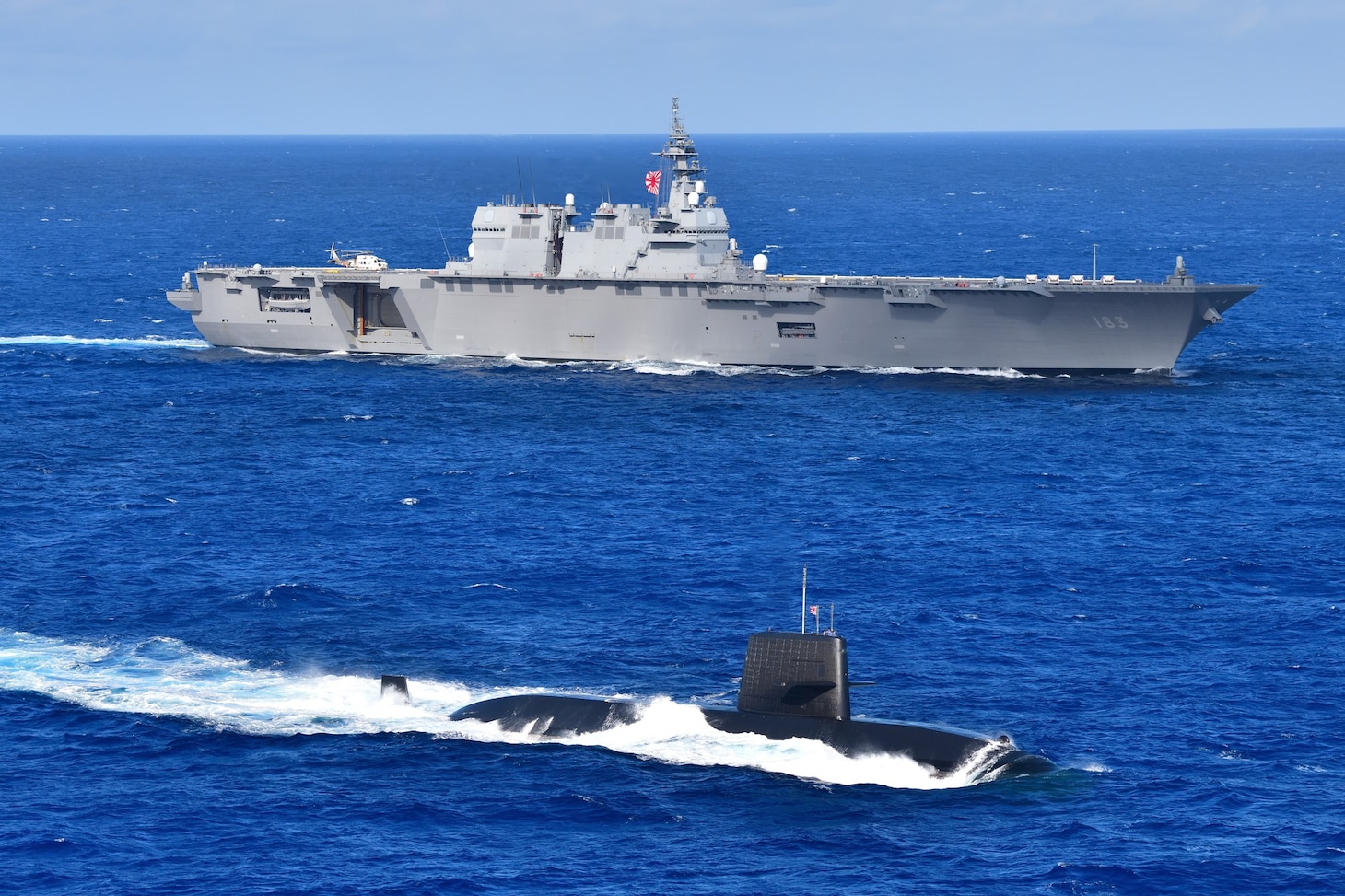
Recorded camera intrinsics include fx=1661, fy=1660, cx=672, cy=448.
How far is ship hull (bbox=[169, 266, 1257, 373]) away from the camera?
78688 millimetres

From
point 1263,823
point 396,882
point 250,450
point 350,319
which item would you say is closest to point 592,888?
point 396,882

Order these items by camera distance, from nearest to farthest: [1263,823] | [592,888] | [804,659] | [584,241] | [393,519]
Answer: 1. [592,888]
2. [1263,823]
3. [804,659]
4. [393,519]
5. [584,241]

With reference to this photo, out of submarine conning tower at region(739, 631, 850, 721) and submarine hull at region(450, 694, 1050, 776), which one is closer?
submarine hull at region(450, 694, 1050, 776)

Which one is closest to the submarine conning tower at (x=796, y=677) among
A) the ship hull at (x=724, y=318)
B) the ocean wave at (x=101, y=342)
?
the ship hull at (x=724, y=318)

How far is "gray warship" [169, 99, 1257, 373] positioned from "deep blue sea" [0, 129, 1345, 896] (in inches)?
65.1

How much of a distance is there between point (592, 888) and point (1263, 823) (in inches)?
559

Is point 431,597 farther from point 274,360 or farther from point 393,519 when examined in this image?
point 274,360

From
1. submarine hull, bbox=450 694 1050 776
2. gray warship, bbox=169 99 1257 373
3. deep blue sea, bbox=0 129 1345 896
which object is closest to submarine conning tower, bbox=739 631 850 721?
submarine hull, bbox=450 694 1050 776

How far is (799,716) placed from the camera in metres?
39.1

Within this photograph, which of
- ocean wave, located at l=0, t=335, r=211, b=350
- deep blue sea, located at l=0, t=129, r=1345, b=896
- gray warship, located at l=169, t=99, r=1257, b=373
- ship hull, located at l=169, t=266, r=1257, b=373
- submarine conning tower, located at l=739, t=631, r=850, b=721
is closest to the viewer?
deep blue sea, located at l=0, t=129, r=1345, b=896

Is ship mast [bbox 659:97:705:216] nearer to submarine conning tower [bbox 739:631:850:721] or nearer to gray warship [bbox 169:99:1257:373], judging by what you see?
gray warship [bbox 169:99:1257:373]

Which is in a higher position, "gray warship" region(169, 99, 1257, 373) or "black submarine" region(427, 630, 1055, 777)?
"gray warship" region(169, 99, 1257, 373)

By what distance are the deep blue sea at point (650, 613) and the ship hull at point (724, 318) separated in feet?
5.14

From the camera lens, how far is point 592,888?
106 ft
